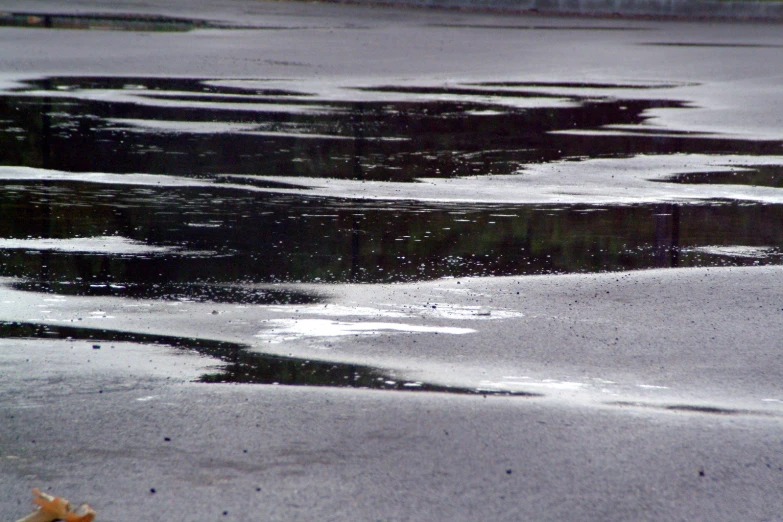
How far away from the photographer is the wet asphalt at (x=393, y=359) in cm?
400

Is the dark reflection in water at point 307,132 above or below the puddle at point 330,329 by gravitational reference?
above

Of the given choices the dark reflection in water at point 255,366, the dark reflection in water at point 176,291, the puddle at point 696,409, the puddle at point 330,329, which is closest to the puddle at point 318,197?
the dark reflection in water at point 176,291

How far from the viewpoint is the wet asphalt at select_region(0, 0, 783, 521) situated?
4.00 metres

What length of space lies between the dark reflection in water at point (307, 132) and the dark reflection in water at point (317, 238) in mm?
1410

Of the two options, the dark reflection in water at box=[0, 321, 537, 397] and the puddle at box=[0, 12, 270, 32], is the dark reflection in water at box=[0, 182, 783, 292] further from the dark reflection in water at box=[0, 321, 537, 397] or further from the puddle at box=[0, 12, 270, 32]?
the puddle at box=[0, 12, 270, 32]

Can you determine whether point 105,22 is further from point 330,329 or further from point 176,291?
point 330,329

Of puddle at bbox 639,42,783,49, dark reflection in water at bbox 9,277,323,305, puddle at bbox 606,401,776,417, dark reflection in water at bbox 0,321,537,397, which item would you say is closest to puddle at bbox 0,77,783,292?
dark reflection in water at bbox 9,277,323,305

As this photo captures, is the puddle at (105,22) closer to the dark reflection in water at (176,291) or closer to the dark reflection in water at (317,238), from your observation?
the dark reflection in water at (317,238)

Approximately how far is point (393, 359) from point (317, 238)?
258 cm

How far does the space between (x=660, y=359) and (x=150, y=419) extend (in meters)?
2.43

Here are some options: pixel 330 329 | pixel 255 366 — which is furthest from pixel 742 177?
pixel 255 366

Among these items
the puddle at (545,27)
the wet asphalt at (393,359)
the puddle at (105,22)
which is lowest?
the wet asphalt at (393,359)

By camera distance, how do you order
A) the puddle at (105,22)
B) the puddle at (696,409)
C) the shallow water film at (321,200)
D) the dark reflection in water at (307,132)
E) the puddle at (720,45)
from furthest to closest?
the puddle at (105,22), the puddle at (720,45), the dark reflection in water at (307,132), the shallow water film at (321,200), the puddle at (696,409)

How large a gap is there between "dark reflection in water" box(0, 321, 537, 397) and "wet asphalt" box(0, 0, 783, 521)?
2cm
